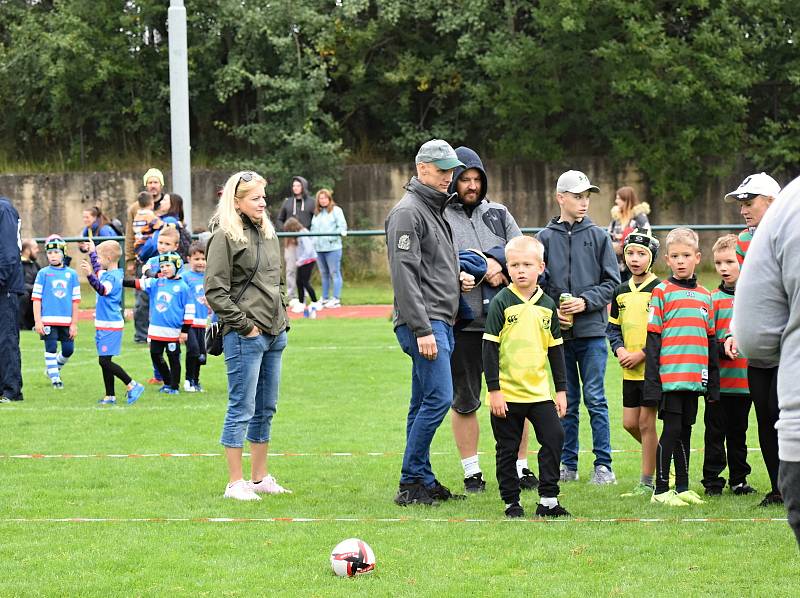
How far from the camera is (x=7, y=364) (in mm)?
13047

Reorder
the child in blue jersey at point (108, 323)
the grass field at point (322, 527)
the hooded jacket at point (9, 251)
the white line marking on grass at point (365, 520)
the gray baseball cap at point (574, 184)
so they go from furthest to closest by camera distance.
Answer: the child in blue jersey at point (108, 323) < the hooded jacket at point (9, 251) < the gray baseball cap at point (574, 184) < the white line marking on grass at point (365, 520) < the grass field at point (322, 527)

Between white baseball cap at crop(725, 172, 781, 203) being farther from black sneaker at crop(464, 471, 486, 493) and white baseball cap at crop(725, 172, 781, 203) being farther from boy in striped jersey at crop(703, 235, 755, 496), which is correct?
black sneaker at crop(464, 471, 486, 493)

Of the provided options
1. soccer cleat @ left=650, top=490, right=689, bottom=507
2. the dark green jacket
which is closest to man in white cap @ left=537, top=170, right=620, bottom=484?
soccer cleat @ left=650, top=490, right=689, bottom=507

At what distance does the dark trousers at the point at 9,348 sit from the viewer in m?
12.7

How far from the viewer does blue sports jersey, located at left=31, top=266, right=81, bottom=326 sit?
13.9 metres

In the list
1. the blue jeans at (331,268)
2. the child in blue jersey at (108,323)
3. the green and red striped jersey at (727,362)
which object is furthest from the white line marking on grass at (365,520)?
the blue jeans at (331,268)

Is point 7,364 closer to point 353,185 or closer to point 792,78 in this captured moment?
point 353,185

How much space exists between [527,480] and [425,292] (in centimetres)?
155

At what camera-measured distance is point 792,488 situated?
3744 mm

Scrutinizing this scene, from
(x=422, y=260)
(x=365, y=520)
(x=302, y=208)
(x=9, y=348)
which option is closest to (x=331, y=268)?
(x=302, y=208)

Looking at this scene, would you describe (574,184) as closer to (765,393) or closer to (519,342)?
(519,342)

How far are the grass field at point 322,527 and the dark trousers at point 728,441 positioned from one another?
301 mm

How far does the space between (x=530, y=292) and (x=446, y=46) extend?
2616 cm

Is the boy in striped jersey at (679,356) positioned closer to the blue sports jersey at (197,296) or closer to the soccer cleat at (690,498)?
the soccer cleat at (690,498)
